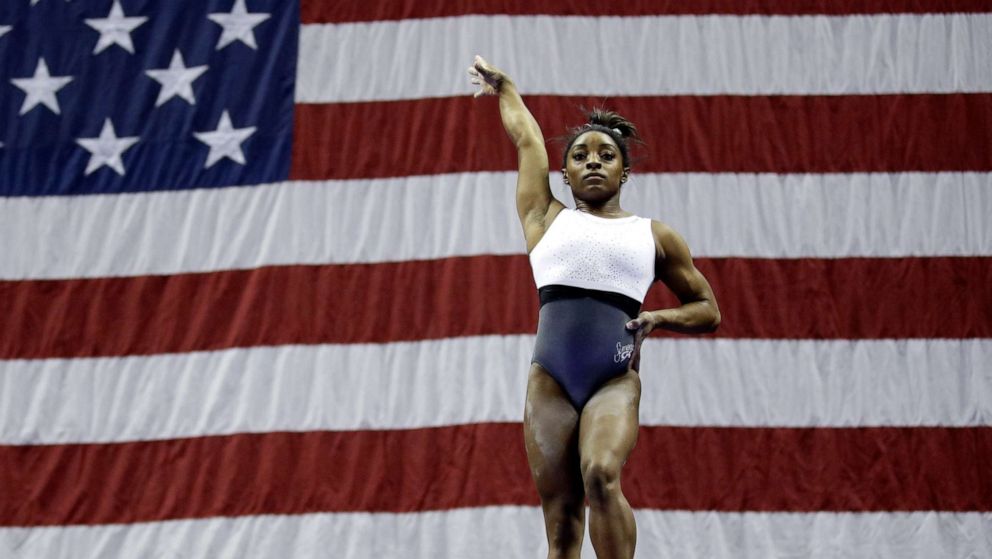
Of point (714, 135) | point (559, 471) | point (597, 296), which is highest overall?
point (714, 135)

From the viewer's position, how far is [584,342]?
11.0 feet

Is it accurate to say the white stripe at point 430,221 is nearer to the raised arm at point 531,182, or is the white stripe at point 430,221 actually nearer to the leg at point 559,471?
the raised arm at point 531,182

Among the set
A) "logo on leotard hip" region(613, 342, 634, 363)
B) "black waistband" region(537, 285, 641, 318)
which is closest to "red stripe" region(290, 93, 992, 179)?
"black waistband" region(537, 285, 641, 318)

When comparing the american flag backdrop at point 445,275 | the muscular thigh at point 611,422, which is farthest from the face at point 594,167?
the american flag backdrop at point 445,275

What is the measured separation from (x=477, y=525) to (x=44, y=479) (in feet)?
6.84

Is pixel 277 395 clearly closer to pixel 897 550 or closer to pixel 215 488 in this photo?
pixel 215 488

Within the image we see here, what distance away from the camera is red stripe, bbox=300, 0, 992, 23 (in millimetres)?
5852

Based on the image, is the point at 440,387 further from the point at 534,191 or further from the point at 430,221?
the point at 534,191

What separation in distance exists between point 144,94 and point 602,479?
3876mm

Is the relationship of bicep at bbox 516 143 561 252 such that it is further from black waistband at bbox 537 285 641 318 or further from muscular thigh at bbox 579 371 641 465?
muscular thigh at bbox 579 371 641 465

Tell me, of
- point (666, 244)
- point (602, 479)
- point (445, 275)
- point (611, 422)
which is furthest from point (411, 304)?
point (602, 479)

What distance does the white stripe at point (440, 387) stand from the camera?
5.43m

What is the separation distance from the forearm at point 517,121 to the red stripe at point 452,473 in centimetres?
201

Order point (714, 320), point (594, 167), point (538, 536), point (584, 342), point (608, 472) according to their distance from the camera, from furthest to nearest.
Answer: point (538, 536) → point (594, 167) → point (714, 320) → point (584, 342) → point (608, 472)
